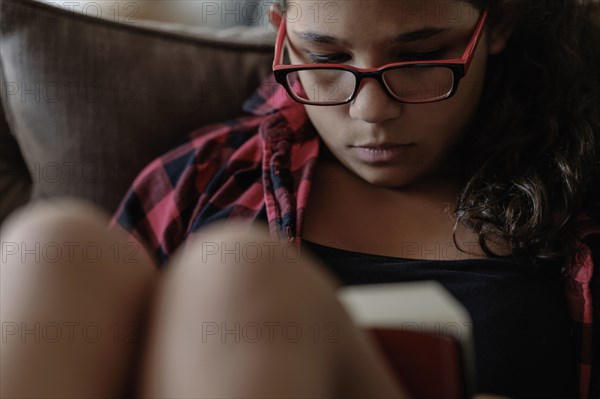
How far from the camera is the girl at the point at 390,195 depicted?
2.02ft

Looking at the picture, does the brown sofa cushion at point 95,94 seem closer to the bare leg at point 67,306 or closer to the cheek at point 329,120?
the cheek at point 329,120

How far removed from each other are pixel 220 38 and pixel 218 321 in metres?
0.77

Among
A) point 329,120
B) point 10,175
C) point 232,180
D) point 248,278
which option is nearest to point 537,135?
point 329,120

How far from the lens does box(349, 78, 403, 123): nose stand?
905 mm

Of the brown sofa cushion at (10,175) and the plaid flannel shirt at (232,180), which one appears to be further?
the brown sofa cushion at (10,175)

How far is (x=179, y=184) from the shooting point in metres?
1.08

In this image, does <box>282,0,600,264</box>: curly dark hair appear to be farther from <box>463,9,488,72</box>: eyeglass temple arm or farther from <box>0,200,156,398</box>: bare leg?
<box>0,200,156,398</box>: bare leg

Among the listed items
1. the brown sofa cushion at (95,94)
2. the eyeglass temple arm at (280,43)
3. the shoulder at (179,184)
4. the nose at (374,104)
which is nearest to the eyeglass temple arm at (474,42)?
the nose at (374,104)

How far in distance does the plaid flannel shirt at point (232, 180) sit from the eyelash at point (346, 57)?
0.17m

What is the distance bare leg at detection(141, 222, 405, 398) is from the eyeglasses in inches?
13.7

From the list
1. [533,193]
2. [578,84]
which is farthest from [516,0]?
[533,193]

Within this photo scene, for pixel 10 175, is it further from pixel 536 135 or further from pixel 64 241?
pixel 536 135

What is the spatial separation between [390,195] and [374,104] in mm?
186

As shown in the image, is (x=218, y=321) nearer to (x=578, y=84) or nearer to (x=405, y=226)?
(x=405, y=226)
